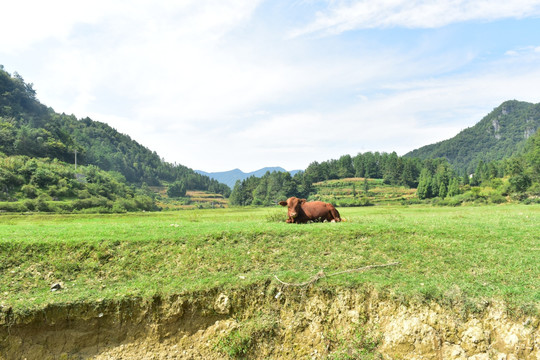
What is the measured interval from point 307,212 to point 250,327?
24.0 feet

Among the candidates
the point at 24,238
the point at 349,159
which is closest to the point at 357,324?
the point at 24,238

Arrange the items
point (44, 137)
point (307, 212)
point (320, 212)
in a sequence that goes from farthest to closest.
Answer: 1. point (44, 137)
2. point (320, 212)
3. point (307, 212)

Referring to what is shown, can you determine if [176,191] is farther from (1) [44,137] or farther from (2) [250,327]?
(2) [250,327]

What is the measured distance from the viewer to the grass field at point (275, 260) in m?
8.04

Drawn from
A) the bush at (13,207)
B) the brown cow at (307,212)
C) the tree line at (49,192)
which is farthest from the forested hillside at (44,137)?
the brown cow at (307,212)

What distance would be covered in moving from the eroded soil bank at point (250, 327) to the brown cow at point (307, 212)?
18.9 ft

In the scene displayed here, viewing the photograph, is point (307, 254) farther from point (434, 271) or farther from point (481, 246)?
point (481, 246)

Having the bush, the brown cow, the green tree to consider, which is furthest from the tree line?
the green tree

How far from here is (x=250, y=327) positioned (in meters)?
8.02

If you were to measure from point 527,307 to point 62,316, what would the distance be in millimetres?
11364

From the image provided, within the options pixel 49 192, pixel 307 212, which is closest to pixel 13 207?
pixel 49 192

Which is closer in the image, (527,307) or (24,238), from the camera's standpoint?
(527,307)

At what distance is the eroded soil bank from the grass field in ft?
1.04

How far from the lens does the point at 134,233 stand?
11883 millimetres
